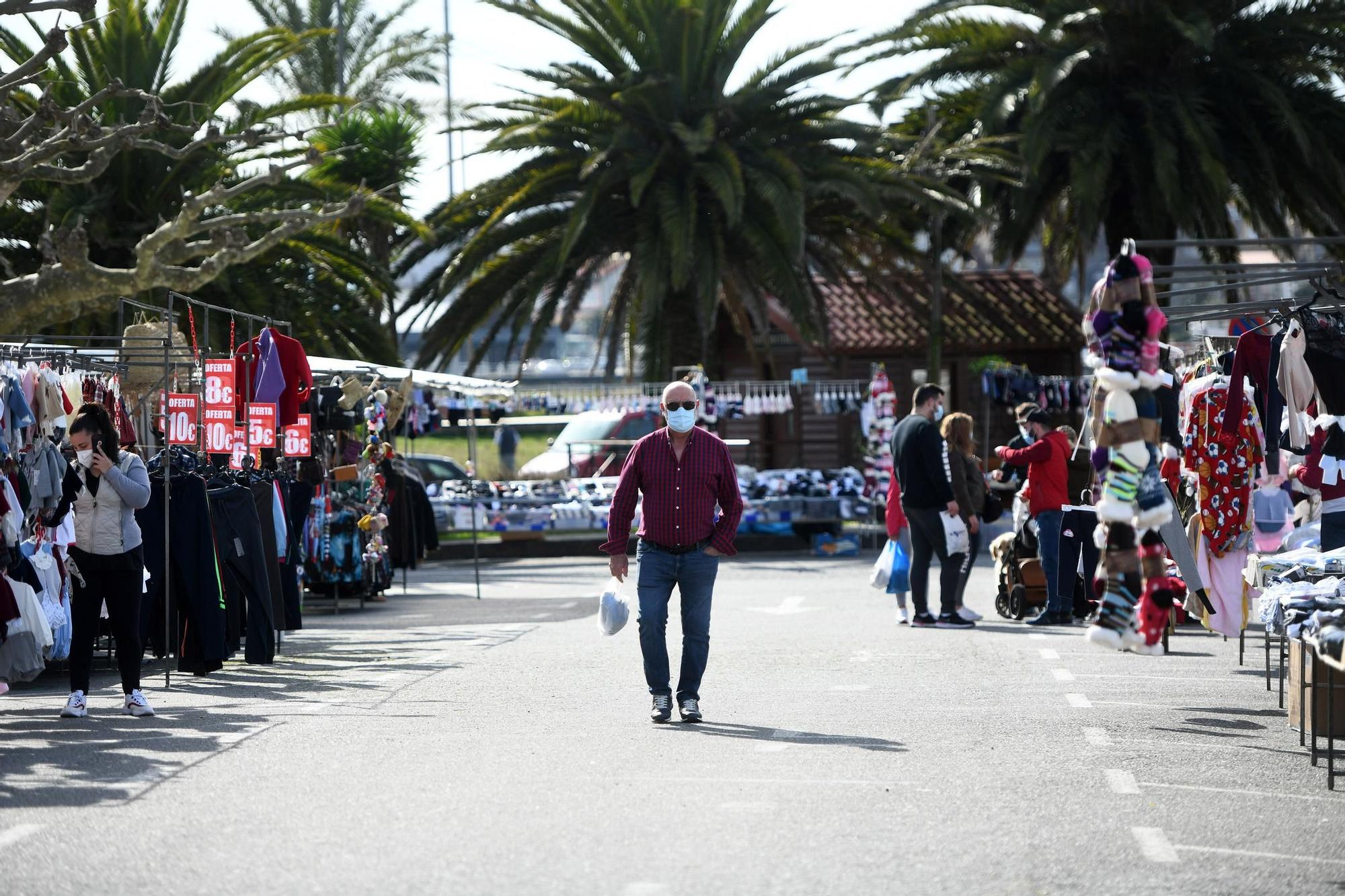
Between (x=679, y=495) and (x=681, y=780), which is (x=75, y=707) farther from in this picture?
(x=681, y=780)

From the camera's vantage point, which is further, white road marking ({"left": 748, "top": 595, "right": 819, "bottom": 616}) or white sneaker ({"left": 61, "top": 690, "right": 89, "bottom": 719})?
white road marking ({"left": 748, "top": 595, "right": 819, "bottom": 616})

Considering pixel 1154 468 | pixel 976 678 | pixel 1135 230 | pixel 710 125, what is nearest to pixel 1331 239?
pixel 976 678

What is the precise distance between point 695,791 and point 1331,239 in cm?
699

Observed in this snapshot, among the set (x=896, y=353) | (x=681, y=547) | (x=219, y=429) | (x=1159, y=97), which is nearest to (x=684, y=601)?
(x=681, y=547)

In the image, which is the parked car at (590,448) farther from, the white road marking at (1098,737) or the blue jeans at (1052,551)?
the white road marking at (1098,737)

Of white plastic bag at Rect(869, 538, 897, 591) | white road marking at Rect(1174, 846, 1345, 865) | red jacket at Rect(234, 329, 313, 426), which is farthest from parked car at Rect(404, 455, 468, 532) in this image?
white road marking at Rect(1174, 846, 1345, 865)

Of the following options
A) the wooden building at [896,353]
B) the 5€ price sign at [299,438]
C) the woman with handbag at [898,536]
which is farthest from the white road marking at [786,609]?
the wooden building at [896,353]

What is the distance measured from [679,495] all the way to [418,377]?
9.70m

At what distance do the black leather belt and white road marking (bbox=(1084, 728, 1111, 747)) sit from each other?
7.48 feet

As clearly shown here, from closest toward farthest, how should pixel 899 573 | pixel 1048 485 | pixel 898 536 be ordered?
pixel 1048 485 < pixel 899 573 < pixel 898 536

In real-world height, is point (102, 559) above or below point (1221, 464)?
below

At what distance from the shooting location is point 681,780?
7801 millimetres

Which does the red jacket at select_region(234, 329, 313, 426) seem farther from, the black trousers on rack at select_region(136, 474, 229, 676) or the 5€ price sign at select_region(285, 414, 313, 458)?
the black trousers on rack at select_region(136, 474, 229, 676)

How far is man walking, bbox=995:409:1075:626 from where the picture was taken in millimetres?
14766
